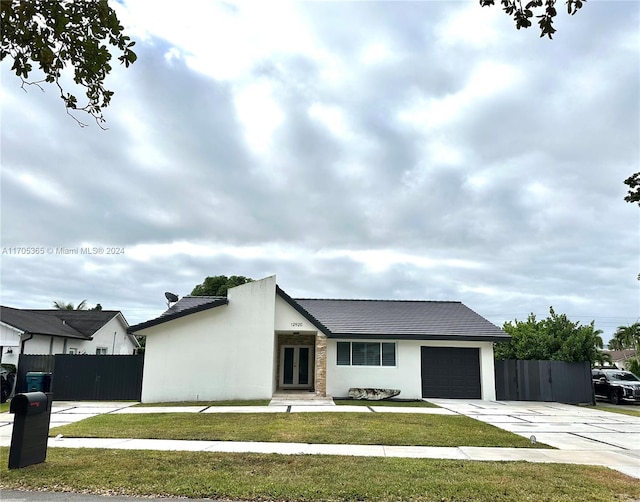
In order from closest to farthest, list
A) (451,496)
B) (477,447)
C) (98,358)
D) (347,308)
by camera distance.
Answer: (451,496) < (477,447) < (98,358) < (347,308)

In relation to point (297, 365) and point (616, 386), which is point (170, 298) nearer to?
point (297, 365)

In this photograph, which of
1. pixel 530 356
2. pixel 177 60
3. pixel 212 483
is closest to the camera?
pixel 212 483

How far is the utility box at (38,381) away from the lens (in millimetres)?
18203

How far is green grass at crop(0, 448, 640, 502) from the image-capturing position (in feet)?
19.6

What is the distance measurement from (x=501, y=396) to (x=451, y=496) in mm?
16219

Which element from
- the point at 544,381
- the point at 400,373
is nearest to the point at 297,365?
the point at 400,373

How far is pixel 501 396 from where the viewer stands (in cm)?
2059

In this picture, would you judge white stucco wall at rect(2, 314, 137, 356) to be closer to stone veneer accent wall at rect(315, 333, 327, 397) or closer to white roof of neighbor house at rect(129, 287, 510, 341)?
white roof of neighbor house at rect(129, 287, 510, 341)

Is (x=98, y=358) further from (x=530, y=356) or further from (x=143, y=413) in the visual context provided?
(x=530, y=356)

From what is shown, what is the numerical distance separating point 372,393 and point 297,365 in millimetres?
4405

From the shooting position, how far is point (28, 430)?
23.1ft

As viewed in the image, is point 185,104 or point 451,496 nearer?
point 451,496

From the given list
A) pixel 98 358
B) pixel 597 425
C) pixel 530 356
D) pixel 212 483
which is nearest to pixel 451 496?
pixel 212 483

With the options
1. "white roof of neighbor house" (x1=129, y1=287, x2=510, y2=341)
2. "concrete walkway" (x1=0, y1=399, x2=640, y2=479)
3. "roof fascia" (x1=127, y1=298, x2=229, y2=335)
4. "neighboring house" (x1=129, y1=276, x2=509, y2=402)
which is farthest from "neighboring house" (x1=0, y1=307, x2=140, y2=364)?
"roof fascia" (x1=127, y1=298, x2=229, y2=335)
